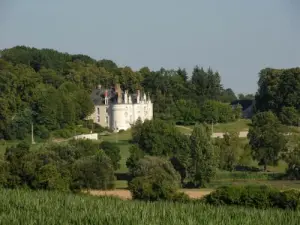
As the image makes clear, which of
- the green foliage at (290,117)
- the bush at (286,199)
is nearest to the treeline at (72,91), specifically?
the green foliage at (290,117)

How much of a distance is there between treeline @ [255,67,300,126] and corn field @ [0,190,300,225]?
4969 cm

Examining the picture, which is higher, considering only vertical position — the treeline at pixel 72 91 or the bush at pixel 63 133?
the treeline at pixel 72 91

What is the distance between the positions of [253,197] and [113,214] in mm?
9587

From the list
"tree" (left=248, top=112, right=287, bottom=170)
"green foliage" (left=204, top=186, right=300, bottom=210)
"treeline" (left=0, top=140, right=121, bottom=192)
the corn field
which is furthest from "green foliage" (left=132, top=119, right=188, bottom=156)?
the corn field

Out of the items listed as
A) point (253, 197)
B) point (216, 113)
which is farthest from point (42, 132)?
point (253, 197)

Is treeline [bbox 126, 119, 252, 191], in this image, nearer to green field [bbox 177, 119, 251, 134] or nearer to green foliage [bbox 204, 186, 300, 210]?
green foliage [bbox 204, 186, 300, 210]

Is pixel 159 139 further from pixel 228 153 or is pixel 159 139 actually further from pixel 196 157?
pixel 196 157

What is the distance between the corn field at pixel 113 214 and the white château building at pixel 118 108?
1927 inches

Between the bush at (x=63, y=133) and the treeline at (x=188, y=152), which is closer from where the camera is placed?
the treeline at (x=188, y=152)

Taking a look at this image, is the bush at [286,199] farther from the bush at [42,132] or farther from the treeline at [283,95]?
the treeline at [283,95]

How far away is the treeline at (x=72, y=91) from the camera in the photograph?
198 ft

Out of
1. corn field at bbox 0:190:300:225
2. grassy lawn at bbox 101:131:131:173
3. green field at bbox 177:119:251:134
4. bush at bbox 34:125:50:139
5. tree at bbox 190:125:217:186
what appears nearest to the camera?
corn field at bbox 0:190:300:225

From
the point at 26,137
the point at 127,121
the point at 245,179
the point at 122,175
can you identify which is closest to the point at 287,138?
the point at 245,179

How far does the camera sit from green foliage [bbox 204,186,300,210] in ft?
78.7
